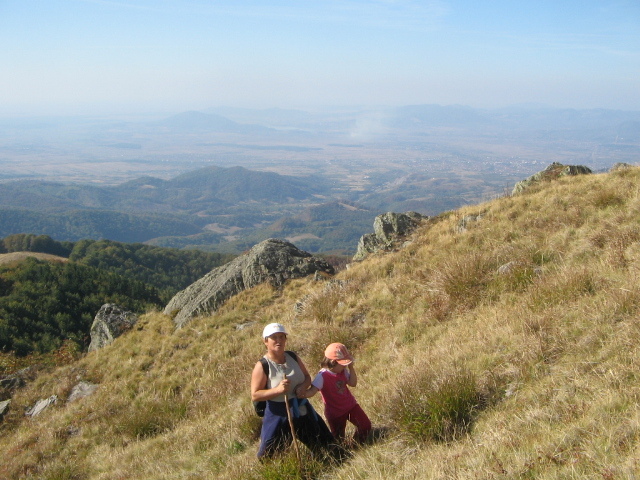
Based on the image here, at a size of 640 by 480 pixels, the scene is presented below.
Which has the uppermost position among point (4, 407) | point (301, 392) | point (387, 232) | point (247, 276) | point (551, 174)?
point (551, 174)

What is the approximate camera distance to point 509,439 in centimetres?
303

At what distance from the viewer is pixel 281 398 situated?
13.7 feet

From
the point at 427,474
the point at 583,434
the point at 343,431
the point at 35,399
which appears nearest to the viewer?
the point at 583,434

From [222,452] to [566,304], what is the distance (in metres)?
4.76

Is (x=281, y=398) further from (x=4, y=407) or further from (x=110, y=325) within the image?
(x=110, y=325)

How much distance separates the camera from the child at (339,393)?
4.23m

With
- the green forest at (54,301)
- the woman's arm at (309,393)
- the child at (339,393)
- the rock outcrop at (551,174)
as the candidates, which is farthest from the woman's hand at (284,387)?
the green forest at (54,301)

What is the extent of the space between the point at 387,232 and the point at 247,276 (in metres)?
5.16

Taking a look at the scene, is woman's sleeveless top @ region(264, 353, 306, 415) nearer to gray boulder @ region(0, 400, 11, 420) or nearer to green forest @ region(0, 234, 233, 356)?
gray boulder @ region(0, 400, 11, 420)

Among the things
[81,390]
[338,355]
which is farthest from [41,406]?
[338,355]

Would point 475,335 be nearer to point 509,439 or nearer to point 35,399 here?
point 509,439

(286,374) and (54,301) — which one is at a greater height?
(286,374)

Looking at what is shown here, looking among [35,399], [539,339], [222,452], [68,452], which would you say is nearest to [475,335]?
[539,339]

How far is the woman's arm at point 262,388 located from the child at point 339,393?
0.42 m
